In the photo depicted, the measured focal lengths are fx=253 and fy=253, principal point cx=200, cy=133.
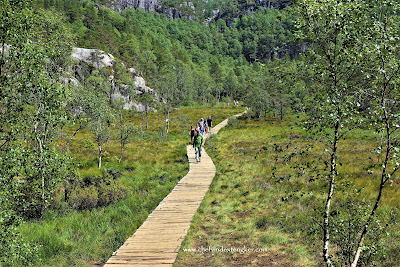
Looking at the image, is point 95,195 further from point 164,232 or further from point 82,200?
point 164,232

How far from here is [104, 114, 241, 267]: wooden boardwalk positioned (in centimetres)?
660

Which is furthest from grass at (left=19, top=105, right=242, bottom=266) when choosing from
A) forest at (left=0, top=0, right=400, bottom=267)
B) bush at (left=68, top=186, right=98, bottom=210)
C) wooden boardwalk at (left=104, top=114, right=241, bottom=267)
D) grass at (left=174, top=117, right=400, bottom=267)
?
grass at (left=174, top=117, right=400, bottom=267)

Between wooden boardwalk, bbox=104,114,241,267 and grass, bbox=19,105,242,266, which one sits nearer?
wooden boardwalk, bbox=104,114,241,267

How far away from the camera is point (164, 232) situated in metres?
8.12

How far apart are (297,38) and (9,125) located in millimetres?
6932

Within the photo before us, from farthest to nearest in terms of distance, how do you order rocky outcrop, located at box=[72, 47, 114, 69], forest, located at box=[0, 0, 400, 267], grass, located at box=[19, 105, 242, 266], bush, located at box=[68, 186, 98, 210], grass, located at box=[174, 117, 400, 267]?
rocky outcrop, located at box=[72, 47, 114, 69], bush, located at box=[68, 186, 98, 210], grass, located at box=[19, 105, 242, 266], grass, located at box=[174, 117, 400, 267], forest, located at box=[0, 0, 400, 267]

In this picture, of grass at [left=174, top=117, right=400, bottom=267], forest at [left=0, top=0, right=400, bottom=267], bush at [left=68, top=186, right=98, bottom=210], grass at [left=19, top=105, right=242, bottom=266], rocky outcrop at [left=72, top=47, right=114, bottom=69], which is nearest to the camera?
forest at [left=0, top=0, right=400, bottom=267]

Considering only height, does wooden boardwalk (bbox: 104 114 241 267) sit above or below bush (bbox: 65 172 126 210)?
above

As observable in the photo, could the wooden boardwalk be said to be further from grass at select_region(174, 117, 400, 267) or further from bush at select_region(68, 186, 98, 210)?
bush at select_region(68, 186, 98, 210)

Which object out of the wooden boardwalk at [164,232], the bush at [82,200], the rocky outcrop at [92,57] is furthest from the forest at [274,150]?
the rocky outcrop at [92,57]

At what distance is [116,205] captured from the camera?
500 inches

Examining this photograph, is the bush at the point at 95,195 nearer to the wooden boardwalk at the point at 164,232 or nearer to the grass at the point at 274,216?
the wooden boardwalk at the point at 164,232

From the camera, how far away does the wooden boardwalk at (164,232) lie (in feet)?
21.7

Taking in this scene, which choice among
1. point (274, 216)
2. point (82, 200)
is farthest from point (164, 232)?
point (82, 200)
